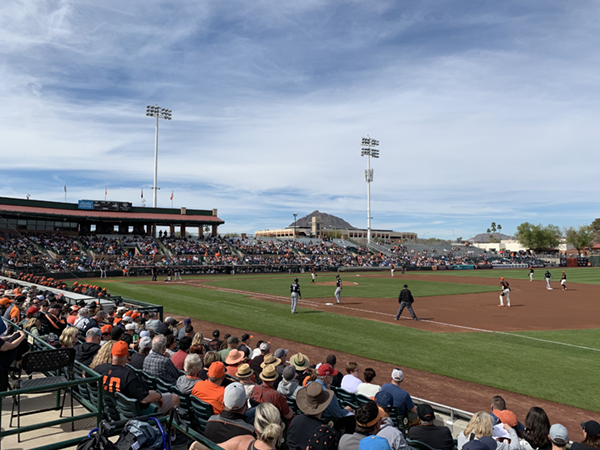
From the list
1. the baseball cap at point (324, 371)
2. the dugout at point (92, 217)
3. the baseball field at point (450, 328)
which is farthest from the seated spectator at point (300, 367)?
the dugout at point (92, 217)

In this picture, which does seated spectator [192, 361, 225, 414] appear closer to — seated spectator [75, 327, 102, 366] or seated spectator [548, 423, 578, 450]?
seated spectator [75, 327, 102, 366]

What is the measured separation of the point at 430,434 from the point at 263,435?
2548mm

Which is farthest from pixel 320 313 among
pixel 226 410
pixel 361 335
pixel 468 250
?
pixel 468 250

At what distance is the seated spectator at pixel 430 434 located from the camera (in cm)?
520

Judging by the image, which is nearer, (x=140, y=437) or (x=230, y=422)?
(x=140, y=437)

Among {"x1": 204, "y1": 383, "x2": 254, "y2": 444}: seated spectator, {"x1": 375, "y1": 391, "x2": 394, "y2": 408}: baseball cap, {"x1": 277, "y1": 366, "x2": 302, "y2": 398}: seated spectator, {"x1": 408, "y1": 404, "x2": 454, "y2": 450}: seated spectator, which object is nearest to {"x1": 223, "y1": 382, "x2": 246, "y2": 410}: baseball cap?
{"x1": 204, "y1": 383, "x2": 254, "y2": 444}: seated spectator

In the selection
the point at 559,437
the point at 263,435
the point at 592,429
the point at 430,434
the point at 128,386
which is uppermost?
the point at 263,435

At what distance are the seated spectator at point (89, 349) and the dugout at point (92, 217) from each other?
174 ft

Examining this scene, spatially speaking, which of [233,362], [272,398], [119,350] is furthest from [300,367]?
[119,350]

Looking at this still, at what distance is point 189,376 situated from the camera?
6.52m

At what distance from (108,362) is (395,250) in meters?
84.6

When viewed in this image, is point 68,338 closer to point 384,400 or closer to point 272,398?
point 272,398

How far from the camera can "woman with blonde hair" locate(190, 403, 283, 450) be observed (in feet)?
12.7

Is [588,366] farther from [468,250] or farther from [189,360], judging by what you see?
[468,250]
